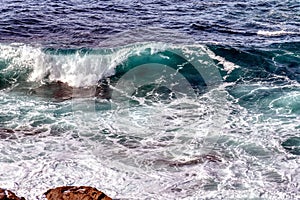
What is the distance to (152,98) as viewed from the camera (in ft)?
42.3

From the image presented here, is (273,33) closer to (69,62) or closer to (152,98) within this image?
(152,98)

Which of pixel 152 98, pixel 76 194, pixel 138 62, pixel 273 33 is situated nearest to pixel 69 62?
pixel 138 62

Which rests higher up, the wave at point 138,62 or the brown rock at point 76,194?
the wave at point 138,62

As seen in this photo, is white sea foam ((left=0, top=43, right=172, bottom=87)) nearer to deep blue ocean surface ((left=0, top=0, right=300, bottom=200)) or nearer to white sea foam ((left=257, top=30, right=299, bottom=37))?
deep blue ocean surface ((left=0, top=0, right=300, bottom=200))

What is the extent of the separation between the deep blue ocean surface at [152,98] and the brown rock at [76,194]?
0.83 meters

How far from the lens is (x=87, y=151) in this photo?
980cm

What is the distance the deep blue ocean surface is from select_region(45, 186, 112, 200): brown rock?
2.72ft

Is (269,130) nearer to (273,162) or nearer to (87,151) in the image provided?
(273,162)

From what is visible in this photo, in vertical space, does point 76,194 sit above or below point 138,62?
below

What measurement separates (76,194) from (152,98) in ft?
20.0

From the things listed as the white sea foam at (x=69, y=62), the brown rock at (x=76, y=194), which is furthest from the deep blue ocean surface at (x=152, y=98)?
the brown rock at (x=76, y=194)

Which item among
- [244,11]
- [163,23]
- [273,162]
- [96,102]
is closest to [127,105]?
[96,102]

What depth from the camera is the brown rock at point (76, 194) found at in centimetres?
702

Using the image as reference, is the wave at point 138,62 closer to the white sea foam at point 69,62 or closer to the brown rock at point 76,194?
the white sea foam at point 69,62
